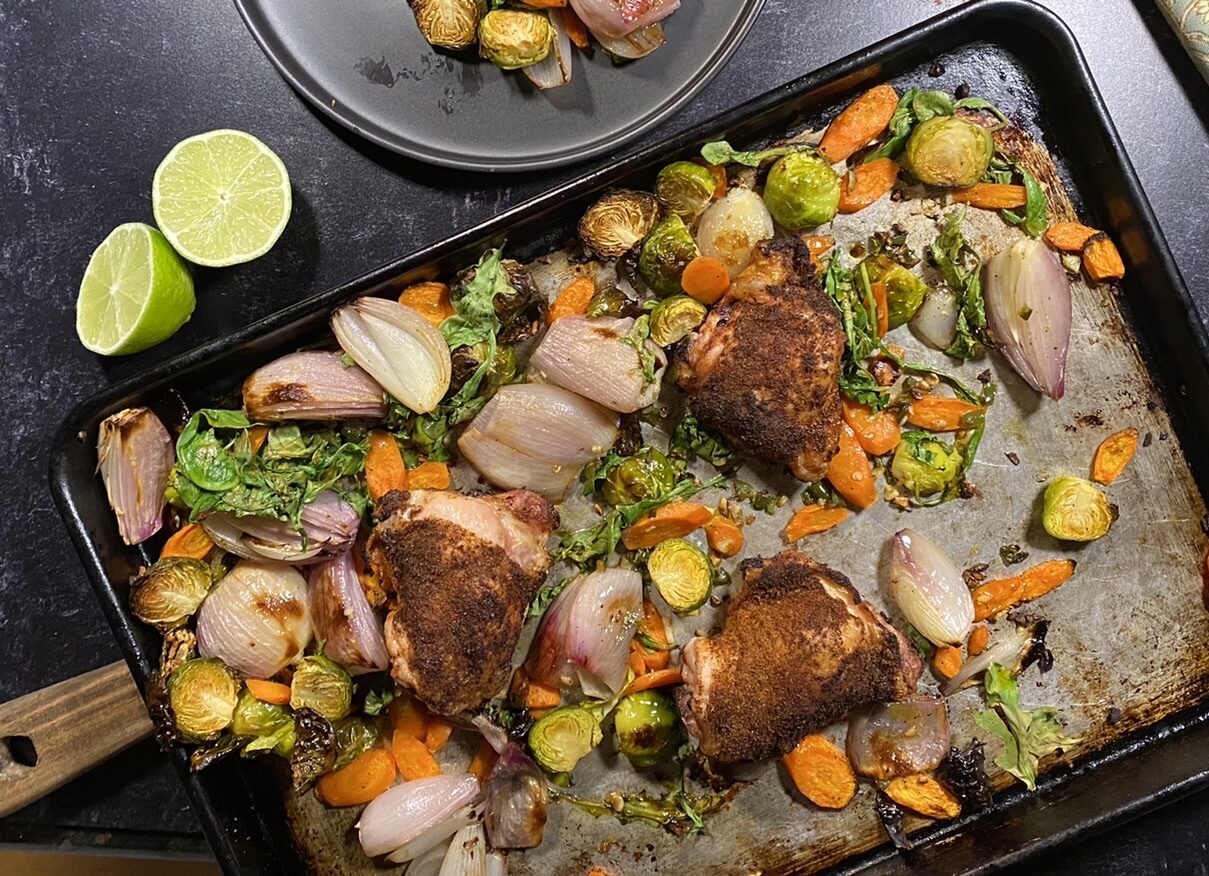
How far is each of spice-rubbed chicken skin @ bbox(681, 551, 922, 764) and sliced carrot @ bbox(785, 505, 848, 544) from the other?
0.17m

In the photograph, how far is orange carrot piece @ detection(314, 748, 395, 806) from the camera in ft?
9.55

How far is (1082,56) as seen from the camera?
2799mm

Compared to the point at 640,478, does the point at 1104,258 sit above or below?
above

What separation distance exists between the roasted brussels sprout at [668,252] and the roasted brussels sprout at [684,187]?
4 cm

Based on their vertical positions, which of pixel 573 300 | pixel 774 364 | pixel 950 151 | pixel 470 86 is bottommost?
pixel 774 364

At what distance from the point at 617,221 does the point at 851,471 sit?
1.07 metres

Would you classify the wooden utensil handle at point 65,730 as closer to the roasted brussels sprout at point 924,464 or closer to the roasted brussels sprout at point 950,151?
the roasted brussels sprout at point 924,464

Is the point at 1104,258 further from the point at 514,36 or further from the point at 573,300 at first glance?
the point at 514,36

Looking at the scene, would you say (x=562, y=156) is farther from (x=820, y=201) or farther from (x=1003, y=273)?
(x=1003, y=273)

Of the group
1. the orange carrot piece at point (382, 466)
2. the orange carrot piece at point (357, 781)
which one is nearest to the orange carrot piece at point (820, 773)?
the orange carrot piece at point (357, 781)

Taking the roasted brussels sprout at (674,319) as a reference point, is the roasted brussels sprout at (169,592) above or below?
below

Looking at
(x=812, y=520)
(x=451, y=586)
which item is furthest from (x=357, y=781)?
(x=812, y=520)

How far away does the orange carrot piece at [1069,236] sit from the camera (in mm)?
2973

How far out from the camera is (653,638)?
297 centimetres
